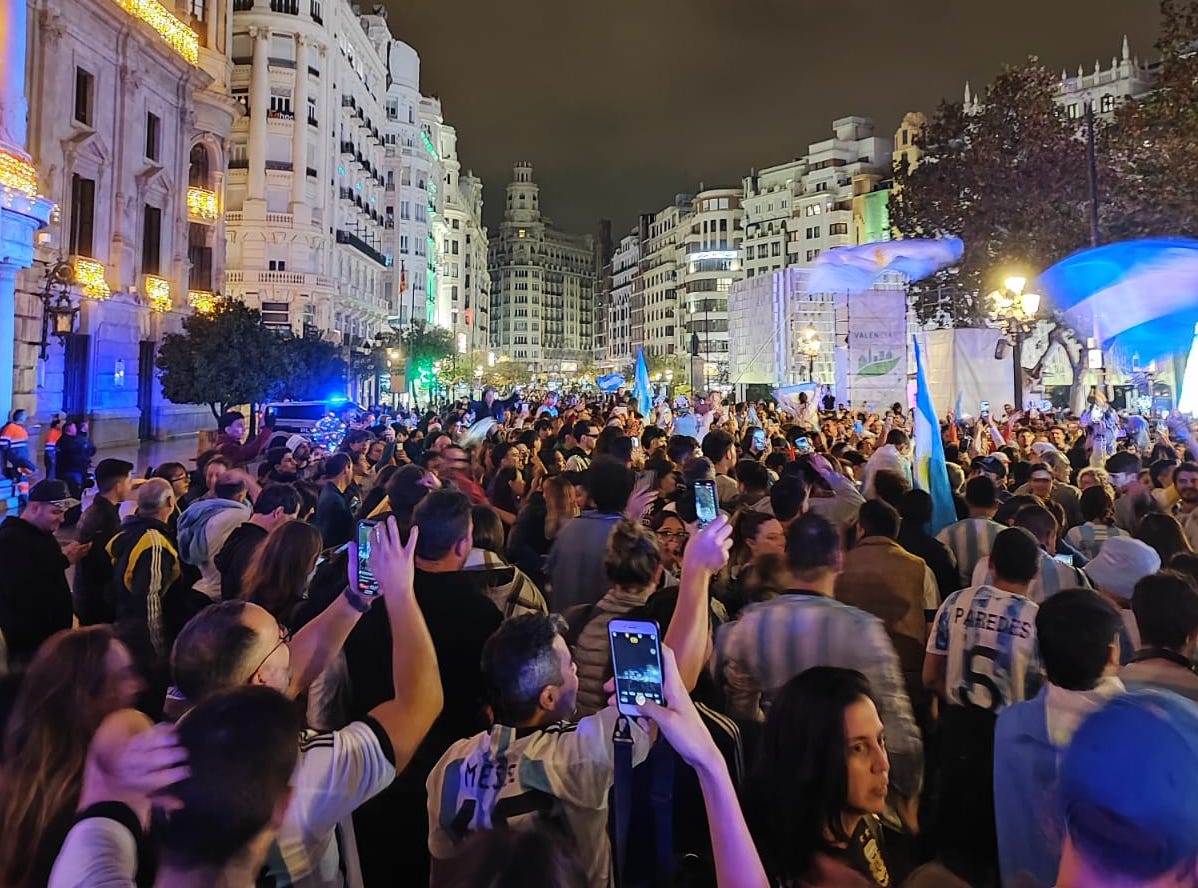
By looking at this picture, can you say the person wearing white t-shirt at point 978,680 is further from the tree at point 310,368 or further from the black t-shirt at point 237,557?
the tree at point 310,368

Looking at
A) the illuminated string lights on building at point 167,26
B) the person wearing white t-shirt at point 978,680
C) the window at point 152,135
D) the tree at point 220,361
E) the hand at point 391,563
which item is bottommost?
the person wearing white t-shirt at point 978,680

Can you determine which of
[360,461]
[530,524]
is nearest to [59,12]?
[360,461]

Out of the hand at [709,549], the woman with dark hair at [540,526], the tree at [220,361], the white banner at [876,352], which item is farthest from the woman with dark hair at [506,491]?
the tree at [220,361]

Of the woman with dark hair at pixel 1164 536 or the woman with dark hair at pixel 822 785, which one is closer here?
the woman with dark hair at pixel 822 785

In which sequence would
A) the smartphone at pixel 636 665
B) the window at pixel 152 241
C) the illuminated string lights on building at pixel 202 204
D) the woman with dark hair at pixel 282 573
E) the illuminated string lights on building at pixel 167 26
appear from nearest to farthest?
the smartphone at pixel 636 665 → the woman with dark hair at pixel 282 573 → the illuminated string lights on building at pixel 167 26 → the window at pixel 152 241 → the illuminated string lights on building at pixel 202 204

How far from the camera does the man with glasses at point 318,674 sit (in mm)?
2141

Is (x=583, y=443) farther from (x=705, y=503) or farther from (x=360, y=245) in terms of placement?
(x=360, y=245)

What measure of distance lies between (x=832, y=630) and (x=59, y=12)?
29.6 meters

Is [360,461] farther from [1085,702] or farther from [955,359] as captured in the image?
[955,359]

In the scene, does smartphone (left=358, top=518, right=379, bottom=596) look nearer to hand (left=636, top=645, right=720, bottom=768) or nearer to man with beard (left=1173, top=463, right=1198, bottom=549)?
hand (left=636, top=645, right=720, bottom=768)

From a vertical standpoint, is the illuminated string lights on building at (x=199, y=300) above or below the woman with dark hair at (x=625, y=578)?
above

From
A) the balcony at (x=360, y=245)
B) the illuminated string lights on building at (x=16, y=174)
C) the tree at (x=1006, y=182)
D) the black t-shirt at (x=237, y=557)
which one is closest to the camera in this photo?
the black t-shirt at (x=237, y=557)

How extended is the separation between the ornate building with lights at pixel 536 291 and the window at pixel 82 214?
136 m

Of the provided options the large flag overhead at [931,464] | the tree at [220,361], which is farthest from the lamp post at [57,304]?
the large flag overhead at [931,464]
